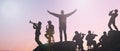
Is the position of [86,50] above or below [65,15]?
below

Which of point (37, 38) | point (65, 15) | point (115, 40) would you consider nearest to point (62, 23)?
point (65, 15)

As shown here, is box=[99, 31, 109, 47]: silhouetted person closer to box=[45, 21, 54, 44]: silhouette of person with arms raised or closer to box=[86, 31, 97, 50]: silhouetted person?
box=[86, 31, 97, 50]: silhouetted person

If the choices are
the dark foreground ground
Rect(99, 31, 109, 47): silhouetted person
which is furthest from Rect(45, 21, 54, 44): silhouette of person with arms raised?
Rect(99, 31, 109, 47): silhouetted person

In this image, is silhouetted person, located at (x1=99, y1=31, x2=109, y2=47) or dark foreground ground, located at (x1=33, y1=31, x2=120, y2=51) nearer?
silhouetted person, located at (x1=99, y1=31, x2=109, y2=47)

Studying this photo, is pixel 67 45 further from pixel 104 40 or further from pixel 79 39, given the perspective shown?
pixel 104 40

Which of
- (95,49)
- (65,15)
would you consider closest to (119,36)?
(95,49)

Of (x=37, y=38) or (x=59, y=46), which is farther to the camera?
(x=59, y=46)

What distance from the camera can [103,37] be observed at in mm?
34312

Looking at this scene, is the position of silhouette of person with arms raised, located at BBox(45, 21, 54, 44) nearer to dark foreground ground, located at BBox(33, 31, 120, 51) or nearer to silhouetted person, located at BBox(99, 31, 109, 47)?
dark foreground ground, located at BBox(33, 31, 120, 51)

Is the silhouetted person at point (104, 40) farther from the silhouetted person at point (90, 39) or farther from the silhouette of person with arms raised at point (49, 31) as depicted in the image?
the silhouette of person with arms raised at point (49, 31)

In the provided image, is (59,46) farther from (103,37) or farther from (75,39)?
(103,37)

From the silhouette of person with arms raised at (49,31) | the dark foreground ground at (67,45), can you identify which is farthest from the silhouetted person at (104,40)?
the silhouette of person with arms raised at (49,31)

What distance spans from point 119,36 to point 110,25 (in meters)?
1.58

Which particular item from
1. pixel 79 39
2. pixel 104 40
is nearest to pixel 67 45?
pixel 79 39
